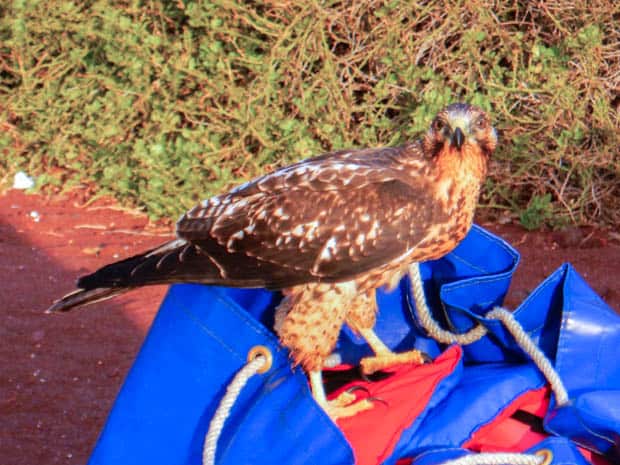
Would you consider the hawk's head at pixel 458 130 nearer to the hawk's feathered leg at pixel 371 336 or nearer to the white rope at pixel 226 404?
the hawk's feathered leg at pixel 371 336

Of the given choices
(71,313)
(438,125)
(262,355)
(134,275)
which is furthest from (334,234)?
(71,313)

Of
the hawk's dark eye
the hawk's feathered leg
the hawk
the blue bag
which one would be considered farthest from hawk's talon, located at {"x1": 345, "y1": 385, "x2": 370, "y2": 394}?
the hawk's dark eye

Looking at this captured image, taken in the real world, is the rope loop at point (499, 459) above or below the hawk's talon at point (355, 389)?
above

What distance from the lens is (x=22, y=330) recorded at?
5172mm

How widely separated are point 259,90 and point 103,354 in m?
2.15

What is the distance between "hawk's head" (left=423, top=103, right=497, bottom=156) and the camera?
2939 millimetres

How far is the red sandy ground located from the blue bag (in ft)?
6.22

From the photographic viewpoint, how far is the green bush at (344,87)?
240 inches

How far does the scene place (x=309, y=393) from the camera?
2.21 meters

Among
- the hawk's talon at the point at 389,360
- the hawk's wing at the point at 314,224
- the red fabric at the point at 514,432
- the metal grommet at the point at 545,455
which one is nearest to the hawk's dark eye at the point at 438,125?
the hawk's wing at the point at 314,224

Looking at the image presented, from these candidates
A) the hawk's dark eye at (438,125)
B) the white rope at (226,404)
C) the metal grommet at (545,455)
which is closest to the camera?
the metal grommet at (545,455)

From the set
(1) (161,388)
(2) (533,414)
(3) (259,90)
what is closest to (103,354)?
(3) (259,90)

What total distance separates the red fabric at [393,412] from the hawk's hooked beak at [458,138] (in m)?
0.78

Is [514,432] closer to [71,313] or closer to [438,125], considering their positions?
[438,125]
